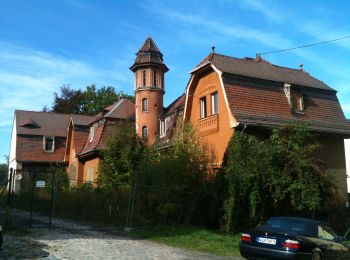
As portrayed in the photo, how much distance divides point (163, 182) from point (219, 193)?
2482 millimetres

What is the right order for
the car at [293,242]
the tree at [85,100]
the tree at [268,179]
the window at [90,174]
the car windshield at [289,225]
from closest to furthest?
the car at [293,242], the car windshield at [289,225], the tree at [268,179], the window at [90,174], the tree at [85,100]

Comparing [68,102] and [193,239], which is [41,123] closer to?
[68,102]

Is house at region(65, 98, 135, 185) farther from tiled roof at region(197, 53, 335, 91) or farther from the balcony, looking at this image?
tiled roof at region(197, 53, 335, 91)

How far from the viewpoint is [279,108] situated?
Result: 23359 mm

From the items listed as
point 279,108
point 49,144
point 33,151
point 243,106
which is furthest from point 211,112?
point 49,144

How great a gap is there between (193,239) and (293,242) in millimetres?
5872

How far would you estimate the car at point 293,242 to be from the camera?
10453 mm

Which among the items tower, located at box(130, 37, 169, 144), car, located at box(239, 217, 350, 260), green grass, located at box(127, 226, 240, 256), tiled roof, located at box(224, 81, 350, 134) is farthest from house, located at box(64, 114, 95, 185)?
car, located at box(239, 217, 350, 260)

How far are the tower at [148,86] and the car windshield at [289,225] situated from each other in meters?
21.3

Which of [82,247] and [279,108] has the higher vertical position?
[279,108]

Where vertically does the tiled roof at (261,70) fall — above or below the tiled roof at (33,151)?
above

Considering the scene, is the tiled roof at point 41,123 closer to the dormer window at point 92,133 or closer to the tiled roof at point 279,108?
the dormer window at point 92,133

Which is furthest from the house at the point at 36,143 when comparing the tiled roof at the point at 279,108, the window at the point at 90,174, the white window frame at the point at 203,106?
the tiled roof at the point at 279,108

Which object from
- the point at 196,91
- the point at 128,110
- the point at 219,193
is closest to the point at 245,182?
the point at 219,193
